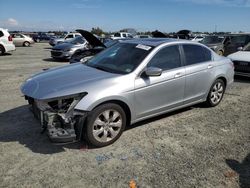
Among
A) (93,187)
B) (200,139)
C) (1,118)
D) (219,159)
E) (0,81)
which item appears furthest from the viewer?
(0,81)

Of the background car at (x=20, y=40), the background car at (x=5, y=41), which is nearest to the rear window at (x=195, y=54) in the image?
the background car at (x=5, y=41)

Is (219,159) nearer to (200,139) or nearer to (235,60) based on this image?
(200,139)

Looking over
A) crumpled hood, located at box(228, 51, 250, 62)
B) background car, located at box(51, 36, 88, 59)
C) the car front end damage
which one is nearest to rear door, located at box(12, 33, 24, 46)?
background car, located at box(51, 36, 88, 59)

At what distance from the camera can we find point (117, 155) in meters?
3.84

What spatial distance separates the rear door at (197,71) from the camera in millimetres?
5160

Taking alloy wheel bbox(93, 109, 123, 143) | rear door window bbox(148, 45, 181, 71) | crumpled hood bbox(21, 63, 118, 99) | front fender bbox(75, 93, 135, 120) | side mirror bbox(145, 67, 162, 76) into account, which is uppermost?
rear door window bbox(148, 45, 181, 71)

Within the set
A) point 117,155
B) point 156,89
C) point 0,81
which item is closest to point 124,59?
point 156,89

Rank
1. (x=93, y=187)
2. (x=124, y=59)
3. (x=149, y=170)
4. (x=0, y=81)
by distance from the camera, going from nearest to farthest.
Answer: (x=93, y=187), (x=149, y=170), (x=124, y=59), (x=0, y=81)

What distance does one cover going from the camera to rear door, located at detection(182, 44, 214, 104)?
16.9 feet

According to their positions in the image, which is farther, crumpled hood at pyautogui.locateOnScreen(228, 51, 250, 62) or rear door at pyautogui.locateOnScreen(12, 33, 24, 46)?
rear door at pyautogui.locateOnScreen(12, 33, 24, 46)

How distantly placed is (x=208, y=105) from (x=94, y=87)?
10.6ft

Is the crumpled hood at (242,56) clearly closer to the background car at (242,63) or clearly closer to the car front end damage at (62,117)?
the background car at (242,63)

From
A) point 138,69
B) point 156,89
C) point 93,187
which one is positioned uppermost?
point 138,69

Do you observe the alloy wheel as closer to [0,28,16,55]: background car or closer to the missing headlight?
the missing headlight
